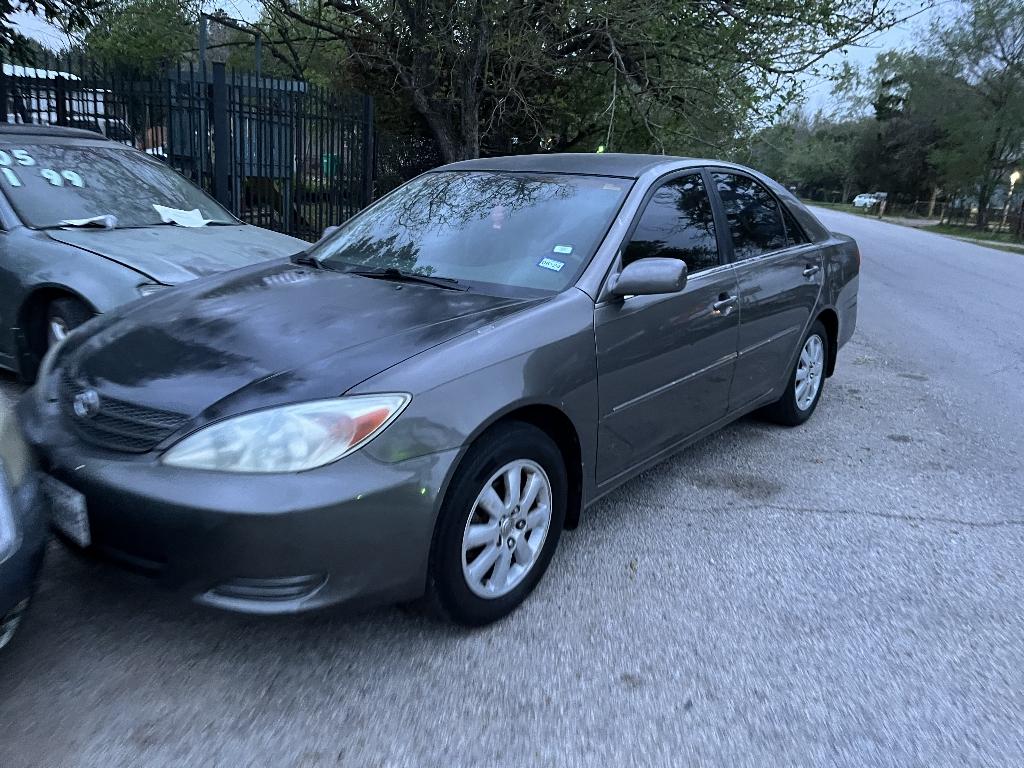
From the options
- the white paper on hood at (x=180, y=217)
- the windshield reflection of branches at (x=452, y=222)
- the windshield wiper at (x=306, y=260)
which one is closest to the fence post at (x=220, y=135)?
the white paper on hood at (x=180, y=217)

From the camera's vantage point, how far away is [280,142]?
396 inches

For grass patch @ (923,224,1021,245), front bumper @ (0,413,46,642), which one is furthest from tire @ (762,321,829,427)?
grass patch @ (923,224,1021,245)

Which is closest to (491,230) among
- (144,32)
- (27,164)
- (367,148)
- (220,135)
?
(27,164)

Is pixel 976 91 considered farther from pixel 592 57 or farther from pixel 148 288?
pixel 148 288

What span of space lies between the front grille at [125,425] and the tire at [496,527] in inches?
34.5

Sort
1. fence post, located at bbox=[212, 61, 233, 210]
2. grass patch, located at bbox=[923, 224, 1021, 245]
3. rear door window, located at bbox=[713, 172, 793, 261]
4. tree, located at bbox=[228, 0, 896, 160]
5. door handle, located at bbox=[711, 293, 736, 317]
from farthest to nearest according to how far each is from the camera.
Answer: grass patch, located at bbox=[923, 224, 1021, 245] < tree, located at bbox=[228, 0, 896, 160] < fence post, located at bbox=[212, 61, 233, 210] < rear door window, located at bbox=[713, 172, 793, 261] < door handle, located at bbox=[711, 293, 736, 317]

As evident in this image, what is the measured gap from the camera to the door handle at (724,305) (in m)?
3.96

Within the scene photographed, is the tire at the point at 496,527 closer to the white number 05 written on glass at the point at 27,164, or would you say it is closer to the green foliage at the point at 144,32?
the white number 05 written on glass at the point at 27,164

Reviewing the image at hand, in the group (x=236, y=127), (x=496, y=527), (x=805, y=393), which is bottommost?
(x=805, y=393)

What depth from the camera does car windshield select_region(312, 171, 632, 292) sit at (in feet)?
11.2

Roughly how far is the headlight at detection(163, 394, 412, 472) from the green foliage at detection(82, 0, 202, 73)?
8092 mm

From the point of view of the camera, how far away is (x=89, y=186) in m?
5.51

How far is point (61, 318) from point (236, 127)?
18.4 ft

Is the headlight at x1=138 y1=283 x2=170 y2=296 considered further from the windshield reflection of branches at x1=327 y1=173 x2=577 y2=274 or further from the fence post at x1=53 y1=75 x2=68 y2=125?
the fence post at x1=53 y1=75 x2=68 y2=125
